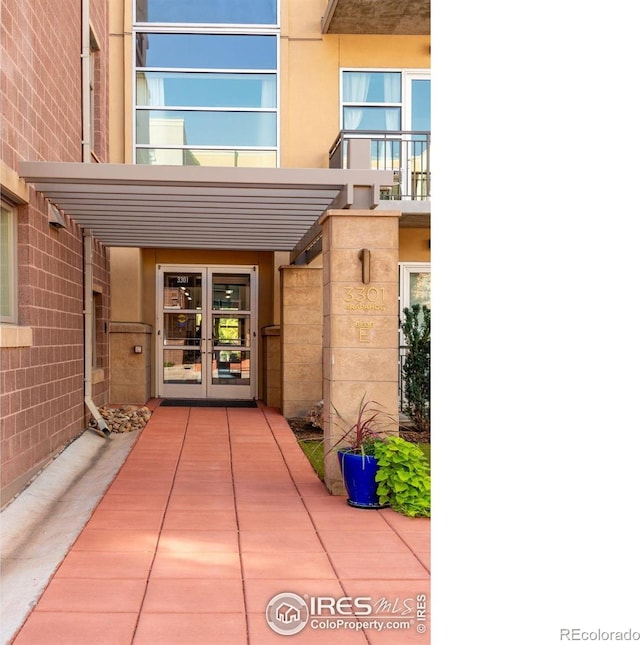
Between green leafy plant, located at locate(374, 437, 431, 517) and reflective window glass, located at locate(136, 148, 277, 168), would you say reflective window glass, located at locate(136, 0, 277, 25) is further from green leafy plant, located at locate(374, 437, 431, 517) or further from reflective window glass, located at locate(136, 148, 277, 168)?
green leafy plant, located at locate(374, 437, 431, 517)

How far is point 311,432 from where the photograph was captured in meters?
10.3

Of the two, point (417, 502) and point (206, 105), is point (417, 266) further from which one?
point (417, 502)

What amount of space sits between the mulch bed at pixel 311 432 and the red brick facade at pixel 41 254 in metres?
2.73

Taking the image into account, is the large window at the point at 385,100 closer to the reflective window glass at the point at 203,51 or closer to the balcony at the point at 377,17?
the balcony at the point at 377,17

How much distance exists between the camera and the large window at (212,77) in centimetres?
1260

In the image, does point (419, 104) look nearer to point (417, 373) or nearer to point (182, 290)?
point (417, 373)

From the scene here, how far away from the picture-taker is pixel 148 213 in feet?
28.0

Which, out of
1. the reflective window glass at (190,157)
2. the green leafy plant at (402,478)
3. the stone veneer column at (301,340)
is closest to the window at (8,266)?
→ the green leafy plant at (402,478)

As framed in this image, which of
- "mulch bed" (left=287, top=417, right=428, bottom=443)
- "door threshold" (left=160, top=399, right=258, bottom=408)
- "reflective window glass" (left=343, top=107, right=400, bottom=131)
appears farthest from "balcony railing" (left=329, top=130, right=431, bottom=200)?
"door threshold" (left=160, top=399, right=258, bottom=408)

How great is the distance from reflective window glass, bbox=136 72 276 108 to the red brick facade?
10.6 feet

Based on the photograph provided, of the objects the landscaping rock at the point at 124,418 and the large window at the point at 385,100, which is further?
the large window at the point at 385,100

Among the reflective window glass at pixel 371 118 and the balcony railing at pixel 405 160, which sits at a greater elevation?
the reflective window glass at pixel 371 118
